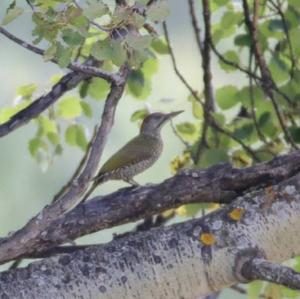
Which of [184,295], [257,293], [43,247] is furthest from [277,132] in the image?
[184,295]

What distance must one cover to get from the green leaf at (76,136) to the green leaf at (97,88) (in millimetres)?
150

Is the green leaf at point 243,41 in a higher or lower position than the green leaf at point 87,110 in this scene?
lower

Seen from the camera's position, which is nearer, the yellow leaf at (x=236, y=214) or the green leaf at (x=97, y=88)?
→ the yellow leaf at (x=236, y=214)

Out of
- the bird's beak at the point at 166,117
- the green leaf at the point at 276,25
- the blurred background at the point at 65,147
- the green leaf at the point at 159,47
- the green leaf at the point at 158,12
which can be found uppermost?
the blurred background at the point at 65,147

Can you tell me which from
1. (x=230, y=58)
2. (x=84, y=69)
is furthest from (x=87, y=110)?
(x=84, y=69)

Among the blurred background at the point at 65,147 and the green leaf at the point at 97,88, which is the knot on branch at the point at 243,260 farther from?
the blurred background at the point at 65,147

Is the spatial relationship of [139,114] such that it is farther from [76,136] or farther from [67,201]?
[67,201]

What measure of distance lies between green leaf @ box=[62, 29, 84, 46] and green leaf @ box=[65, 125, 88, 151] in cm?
220

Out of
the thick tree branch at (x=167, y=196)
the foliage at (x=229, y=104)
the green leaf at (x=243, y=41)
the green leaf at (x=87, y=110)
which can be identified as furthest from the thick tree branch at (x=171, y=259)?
the green leaf at (x=87, y=110)

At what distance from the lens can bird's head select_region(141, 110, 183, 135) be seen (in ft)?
19.5

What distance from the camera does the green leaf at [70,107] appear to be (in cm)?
532

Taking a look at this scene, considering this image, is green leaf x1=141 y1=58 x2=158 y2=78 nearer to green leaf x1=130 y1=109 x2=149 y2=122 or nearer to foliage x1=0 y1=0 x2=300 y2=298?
foliage x1=0 y1=0 x2=300 y2=298

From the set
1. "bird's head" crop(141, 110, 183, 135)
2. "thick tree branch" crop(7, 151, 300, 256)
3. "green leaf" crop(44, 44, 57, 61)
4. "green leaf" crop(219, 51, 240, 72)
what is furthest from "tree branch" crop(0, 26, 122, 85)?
"bird's head" crop(141, 110, 183, 135)

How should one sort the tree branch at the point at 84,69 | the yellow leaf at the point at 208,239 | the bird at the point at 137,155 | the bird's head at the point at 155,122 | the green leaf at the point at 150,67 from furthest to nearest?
the bird's head at the point at 155,122, the bird at the point at 137,155, the green leaf at the point at 150,67, the tree branch at the point at 84,69, the yellow leaf at the point at 208,239
